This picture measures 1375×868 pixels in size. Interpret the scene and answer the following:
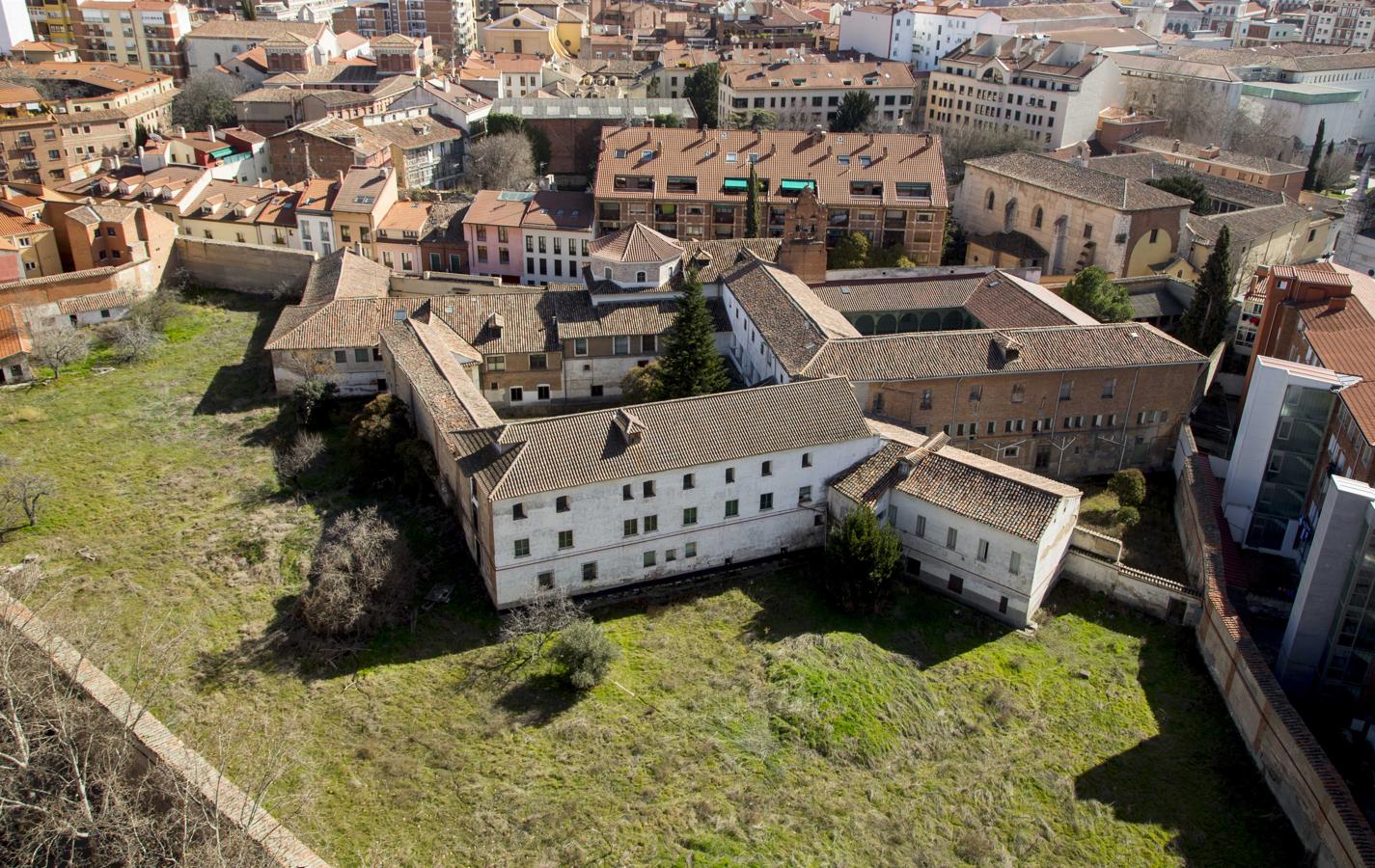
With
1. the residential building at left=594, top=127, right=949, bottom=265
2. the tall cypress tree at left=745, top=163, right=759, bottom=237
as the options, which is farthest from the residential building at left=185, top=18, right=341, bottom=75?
the tall cypress tree at left=745, top=163, right=759, bottom=237

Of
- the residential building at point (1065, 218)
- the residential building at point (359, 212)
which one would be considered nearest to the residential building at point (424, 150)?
the residential building at point (359, 212)

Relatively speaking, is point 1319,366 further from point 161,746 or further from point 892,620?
point 161,746

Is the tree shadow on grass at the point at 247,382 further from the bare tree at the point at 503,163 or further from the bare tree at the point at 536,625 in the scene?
the bare tree at the point at 503,163

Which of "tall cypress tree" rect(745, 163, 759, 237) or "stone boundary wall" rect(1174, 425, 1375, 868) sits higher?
"tall cypress tree" rect(745, 163, 759, 237)

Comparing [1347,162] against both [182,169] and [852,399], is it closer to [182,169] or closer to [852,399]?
[852,399]

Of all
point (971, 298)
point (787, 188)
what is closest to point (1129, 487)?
point (971, 298)

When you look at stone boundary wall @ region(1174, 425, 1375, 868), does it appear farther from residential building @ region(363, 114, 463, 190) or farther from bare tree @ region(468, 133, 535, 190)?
residential building @ region(363, 114, 463, 190)
